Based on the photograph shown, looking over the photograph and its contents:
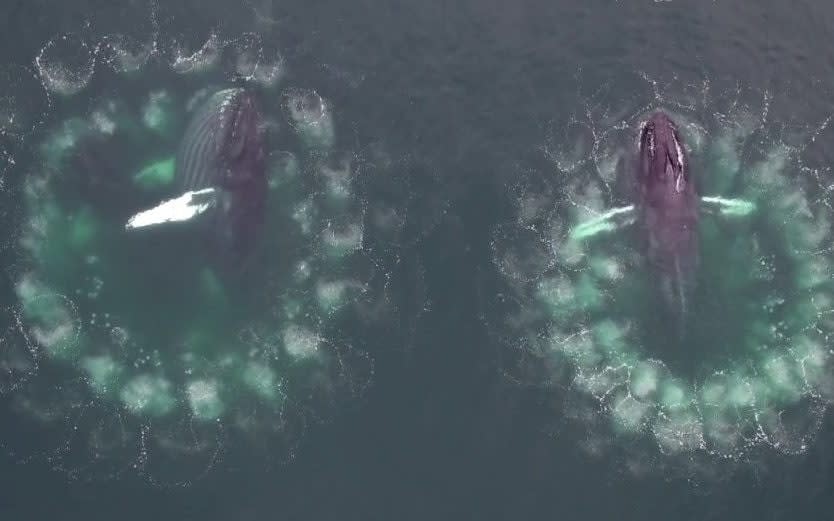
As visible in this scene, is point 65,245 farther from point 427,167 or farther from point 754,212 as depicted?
point 754,212

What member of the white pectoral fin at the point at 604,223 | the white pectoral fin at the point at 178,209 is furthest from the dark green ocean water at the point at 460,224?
the white pectoral fin at the point at 178,209

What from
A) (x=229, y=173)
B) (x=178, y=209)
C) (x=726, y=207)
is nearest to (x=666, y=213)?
(x=726, y=207)

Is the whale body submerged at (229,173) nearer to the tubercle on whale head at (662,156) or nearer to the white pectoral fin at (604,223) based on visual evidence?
the white pectoral fin at (604,223)

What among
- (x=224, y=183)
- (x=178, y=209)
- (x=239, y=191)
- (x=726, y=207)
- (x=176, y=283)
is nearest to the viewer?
(x=224, y=183)

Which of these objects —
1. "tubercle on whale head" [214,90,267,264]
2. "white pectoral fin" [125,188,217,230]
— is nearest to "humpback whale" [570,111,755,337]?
"tubercle on whale head" [214,90,267,264]

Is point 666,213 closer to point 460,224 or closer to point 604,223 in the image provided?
point 604,223

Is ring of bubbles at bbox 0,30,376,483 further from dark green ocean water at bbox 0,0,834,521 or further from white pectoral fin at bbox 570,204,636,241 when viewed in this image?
white pectoral fin at bbox 570,204,636,241
